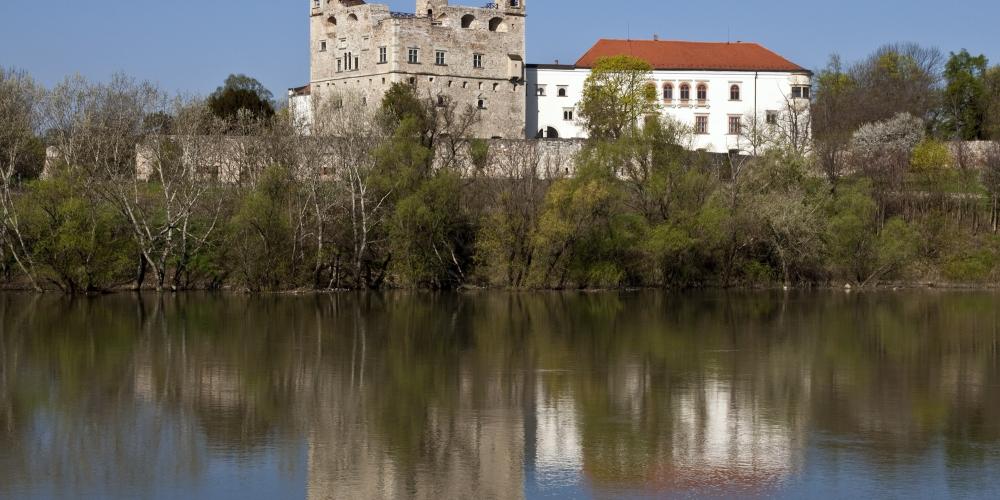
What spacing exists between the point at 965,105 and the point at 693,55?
14829 mm

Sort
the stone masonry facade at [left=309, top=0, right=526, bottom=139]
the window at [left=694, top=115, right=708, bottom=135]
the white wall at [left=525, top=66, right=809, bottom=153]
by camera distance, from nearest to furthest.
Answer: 1. the stone masonry facade at [left=309, top=0, right=526, bottom=139]
2. the white wall at [left=525, top=66, right=809, bottom=153]
3. the window at [left=694, top=115, right=708, bottom=135]

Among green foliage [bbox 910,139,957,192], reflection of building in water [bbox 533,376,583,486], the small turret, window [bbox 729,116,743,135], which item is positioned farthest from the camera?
window [bbox 729,116,743,135]

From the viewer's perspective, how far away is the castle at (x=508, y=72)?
220ft

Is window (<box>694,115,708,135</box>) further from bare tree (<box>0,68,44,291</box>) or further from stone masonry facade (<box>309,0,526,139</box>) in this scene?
bare tree (<box>0,68,44,291</box>)

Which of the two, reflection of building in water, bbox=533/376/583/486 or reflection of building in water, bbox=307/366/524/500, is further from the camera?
reflection of building in water, bbox=533/376/583/486

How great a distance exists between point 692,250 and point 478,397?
2367 cm

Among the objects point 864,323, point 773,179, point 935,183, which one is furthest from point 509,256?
point 935,183

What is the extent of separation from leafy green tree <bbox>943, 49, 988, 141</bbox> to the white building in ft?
25.8

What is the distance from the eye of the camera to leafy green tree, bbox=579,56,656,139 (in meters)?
65.2

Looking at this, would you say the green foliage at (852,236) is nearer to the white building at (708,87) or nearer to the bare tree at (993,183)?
the bare tree at (993,183)

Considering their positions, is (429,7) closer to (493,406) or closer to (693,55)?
(693,55)

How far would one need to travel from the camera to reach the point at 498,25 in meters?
69.8

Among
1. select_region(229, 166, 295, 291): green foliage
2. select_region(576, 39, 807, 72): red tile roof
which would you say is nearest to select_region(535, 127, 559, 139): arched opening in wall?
select_region(576, 39, 807, 72): red tile roof

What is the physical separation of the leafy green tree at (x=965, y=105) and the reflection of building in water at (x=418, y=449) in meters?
57.3
